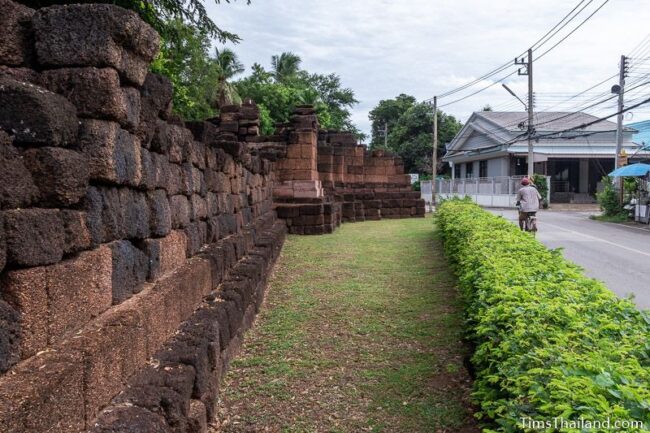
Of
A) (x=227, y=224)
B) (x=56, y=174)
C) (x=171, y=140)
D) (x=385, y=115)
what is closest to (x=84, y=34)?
(x=56, y=174)

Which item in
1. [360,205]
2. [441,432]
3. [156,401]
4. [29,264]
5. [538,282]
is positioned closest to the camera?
[29,264]

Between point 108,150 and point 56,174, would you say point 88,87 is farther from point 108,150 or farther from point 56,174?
point 56,174

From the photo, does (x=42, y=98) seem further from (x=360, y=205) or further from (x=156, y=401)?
(x=360, y=205)

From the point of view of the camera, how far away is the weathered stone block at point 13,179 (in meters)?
2.07

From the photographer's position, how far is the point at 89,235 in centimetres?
266

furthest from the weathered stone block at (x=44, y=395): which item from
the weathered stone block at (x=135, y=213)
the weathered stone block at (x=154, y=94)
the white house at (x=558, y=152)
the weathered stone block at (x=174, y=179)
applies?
the white house at (x=558, y=152)

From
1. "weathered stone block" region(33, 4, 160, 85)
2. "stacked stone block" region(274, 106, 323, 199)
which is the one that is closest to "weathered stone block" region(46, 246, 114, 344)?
"weathered stone block" region(33, 4, 160, 85)

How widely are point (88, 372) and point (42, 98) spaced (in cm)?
112

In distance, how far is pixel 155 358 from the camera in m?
A: 3.14

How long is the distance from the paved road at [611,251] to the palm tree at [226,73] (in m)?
18.1

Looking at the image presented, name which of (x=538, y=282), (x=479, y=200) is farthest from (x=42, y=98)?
(x=479, y=200)

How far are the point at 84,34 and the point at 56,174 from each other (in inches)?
30.7

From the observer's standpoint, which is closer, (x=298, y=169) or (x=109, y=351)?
(x=109, y=351)

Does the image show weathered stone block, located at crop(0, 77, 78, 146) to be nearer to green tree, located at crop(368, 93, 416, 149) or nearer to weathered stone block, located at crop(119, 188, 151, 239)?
weathered stone block, located at crop(119, 188, 151, 239)
